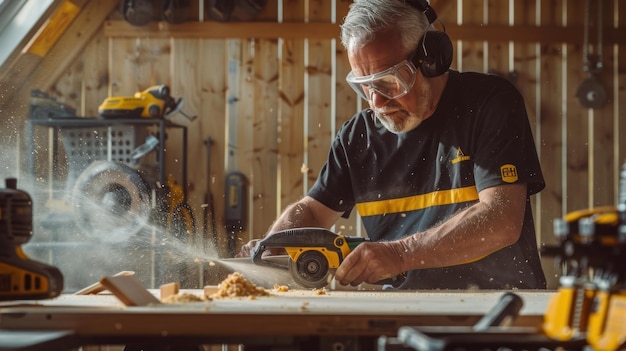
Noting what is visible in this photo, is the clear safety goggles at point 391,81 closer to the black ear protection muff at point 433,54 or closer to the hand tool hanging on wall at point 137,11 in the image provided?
the black ear protection muff at point 433,54

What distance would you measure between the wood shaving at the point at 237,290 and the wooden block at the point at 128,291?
0.78ft

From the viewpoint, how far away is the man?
108 inches

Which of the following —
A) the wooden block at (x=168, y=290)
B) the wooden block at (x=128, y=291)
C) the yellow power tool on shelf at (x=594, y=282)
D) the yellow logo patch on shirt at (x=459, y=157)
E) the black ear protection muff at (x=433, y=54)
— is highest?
the black ear protection muff at (x=433, y=54)

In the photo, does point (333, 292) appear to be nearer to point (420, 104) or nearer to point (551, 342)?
point (420, 104)

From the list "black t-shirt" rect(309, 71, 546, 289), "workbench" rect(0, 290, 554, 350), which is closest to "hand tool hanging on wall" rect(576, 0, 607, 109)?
Result: "black t-shirt" rect(309, 71, 546, 289)

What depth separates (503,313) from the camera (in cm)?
164

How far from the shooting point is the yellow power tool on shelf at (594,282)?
1385mm

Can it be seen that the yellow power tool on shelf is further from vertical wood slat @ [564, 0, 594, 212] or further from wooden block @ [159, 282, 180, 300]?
vertical wood slat @ [564, 0, 594, 212]

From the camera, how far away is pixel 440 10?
225 inches

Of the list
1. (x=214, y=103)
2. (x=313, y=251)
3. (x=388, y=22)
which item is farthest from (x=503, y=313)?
(x=214, y=103)

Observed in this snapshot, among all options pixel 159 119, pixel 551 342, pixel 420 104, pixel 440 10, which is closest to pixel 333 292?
pixel 420 104

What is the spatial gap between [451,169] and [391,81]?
41 cm

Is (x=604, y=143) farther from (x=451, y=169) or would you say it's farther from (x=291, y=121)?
(x=451, y=169)

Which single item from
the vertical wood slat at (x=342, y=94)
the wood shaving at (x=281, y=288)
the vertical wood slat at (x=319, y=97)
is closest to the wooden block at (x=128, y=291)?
the wood shaving at (x=281, y=288)
